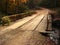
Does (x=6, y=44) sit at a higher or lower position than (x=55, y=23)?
higher

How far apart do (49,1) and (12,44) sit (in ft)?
186

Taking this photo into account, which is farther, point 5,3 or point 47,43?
point 5,3

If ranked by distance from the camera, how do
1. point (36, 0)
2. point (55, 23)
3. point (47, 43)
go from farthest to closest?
point (36, 0), point (55, 23), point (47, 43)

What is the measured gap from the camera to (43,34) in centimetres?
1587

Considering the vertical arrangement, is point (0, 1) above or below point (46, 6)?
above

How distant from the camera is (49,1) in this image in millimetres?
67250

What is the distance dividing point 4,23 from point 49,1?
1925 inches

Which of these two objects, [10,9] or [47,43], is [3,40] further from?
[10,9]

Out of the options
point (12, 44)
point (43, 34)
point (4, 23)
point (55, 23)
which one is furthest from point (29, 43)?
point (55, 23)

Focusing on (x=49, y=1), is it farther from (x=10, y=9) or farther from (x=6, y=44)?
(x=6, y=44)

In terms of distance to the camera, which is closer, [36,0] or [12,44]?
[12,44]

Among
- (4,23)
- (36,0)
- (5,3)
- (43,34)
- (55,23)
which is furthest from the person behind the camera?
(36,0)

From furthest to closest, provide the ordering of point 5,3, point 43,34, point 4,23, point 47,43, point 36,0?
point 36,0 < point 5,3 < point 4,23 < point 43,34 < point 47,43

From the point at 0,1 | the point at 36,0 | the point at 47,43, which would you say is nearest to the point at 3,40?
the point at 47,43
